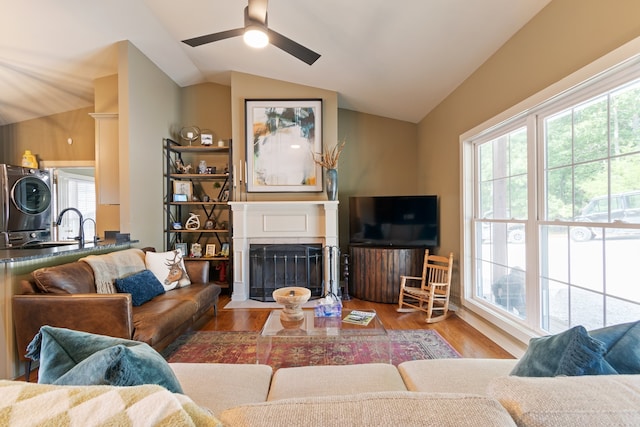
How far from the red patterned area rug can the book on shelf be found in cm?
19

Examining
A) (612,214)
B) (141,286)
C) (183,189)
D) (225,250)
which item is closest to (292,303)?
(141,286)

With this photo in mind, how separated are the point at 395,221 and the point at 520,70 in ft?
7.08

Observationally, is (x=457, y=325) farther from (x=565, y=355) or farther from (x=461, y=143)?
(x=565, y=355)

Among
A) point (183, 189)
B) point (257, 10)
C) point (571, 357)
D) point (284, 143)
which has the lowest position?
point (571, 357)

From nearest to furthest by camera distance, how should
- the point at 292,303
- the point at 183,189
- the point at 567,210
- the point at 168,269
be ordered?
1. the point at 567,210
2. the point at 292,303
3. the point at 168,269
4. the point at 183,189

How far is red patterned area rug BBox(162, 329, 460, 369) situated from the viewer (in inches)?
92.4

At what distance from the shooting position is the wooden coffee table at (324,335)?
1983 mm

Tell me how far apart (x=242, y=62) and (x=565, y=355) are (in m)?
4.16

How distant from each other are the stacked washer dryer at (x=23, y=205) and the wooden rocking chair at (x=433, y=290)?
495 cm

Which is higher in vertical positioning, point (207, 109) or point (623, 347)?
point (207, 109)

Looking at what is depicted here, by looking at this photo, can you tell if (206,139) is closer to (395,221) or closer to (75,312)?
(75,312)

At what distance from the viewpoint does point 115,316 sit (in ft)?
6.59

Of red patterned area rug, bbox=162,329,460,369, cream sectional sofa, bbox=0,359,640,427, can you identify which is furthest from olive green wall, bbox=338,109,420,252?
cream sectional sofa, bbox=0,359,640,427

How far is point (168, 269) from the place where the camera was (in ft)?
9.95
